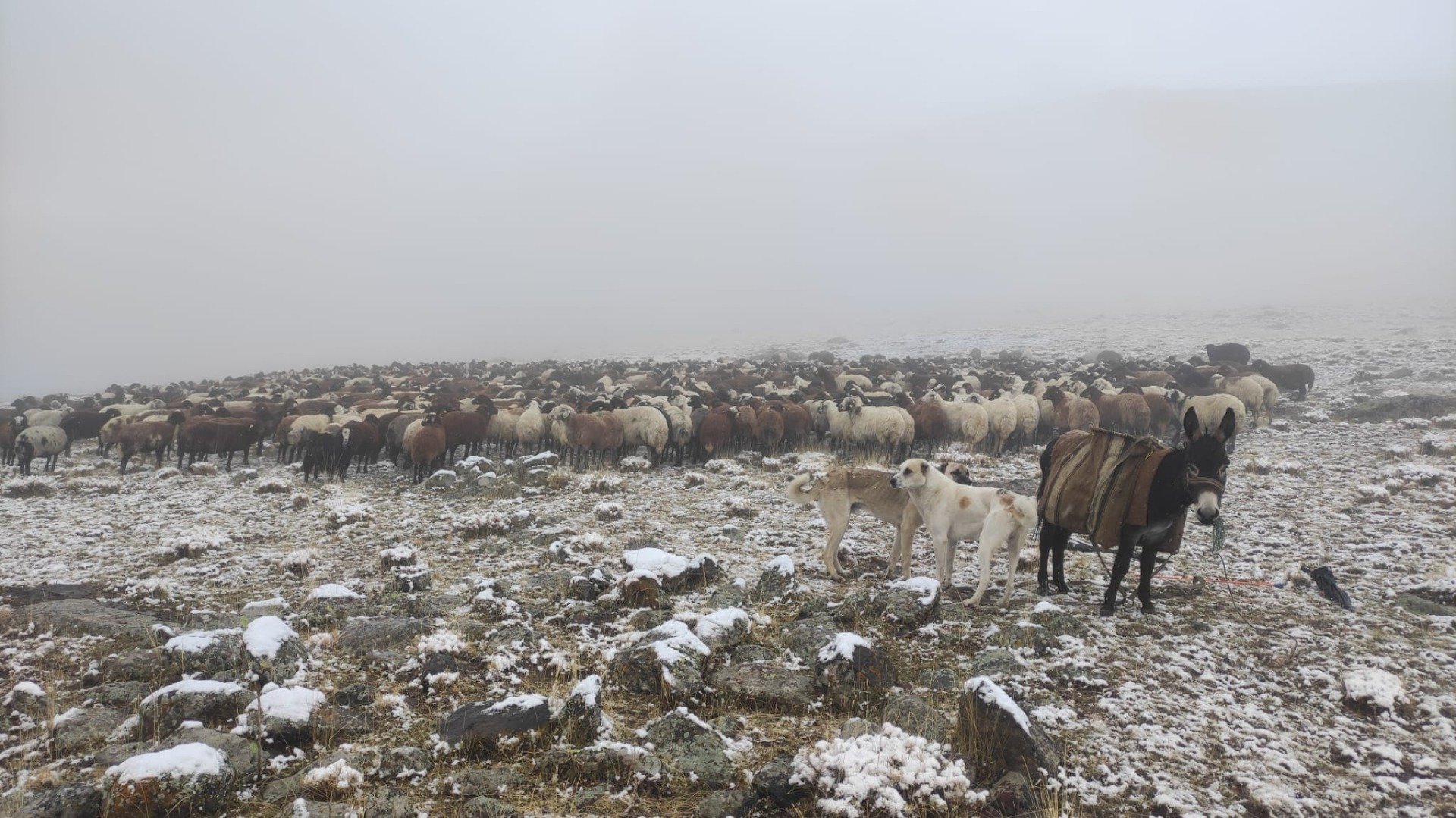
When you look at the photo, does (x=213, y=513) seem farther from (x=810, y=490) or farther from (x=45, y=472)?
(x=810, y=490)

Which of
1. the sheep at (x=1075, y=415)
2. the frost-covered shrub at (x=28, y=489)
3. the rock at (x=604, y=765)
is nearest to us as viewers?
the rock at (x=604, y=765)

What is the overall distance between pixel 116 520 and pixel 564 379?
22.8 metres

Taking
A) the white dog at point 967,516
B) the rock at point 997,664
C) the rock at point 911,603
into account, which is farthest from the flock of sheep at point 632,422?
the rock at point 997,664

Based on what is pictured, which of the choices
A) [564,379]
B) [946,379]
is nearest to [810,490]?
[946,379]

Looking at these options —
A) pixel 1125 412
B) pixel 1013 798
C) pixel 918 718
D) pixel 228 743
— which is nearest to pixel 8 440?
pixel 228 743

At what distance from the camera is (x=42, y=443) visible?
725 inches

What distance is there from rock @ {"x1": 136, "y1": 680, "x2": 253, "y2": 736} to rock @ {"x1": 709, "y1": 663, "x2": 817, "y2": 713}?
3443mm

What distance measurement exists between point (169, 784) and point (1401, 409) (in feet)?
90.0

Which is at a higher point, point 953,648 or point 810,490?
point 810,490

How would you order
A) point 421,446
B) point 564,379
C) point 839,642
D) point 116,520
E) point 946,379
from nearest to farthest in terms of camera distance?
point 839,642 < point 116,520 < point 421,446 < point 946,379 < point 564,379

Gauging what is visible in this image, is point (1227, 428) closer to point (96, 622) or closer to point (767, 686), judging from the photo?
point (767, 686)

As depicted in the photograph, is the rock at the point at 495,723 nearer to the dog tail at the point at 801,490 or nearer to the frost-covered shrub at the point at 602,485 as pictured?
the dog tail at the point at 801,490

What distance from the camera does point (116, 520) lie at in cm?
1185

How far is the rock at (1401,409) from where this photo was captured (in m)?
18.5
